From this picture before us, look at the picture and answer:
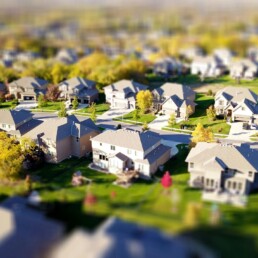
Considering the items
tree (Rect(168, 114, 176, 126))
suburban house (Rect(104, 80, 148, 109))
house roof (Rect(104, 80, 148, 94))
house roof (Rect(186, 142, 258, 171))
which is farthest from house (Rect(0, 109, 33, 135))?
house roof (Rect(186, 142, 258, 171))

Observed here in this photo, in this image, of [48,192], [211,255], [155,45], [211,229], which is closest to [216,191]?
[211,229]

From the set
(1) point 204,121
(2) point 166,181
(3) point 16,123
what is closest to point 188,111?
(1) point 204,121

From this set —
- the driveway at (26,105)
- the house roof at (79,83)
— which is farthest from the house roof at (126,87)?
the driveway at (26,105)

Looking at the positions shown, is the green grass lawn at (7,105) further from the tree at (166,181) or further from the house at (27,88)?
A: the tree at (166,181)

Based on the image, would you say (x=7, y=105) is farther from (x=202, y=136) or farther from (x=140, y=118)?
(x=202, y=136)

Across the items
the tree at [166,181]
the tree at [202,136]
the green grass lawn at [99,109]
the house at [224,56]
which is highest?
the house at [224,56]

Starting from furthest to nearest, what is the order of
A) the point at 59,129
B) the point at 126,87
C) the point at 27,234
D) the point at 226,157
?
the point at 126,87
the point at 59,129
the point at 226,157
the point at 27,234

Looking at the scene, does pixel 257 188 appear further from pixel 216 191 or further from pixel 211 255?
pixel 211 255
